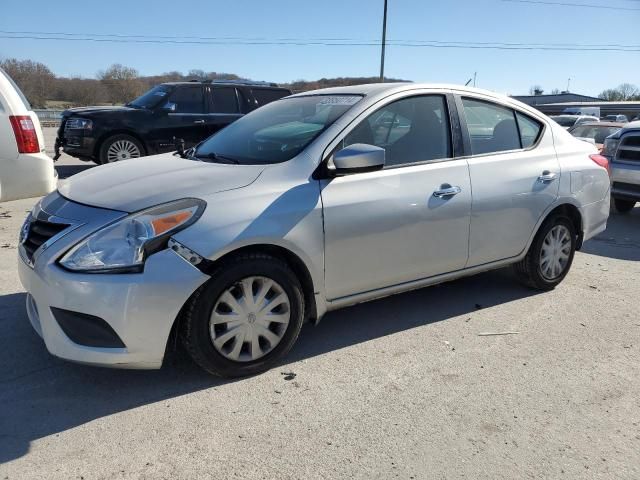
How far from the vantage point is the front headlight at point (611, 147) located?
8.64 m

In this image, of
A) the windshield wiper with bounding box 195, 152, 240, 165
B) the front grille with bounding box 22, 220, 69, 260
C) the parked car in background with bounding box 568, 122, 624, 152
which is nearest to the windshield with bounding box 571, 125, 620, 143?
the parked car in background with bounding box 568, 122, 624, 152

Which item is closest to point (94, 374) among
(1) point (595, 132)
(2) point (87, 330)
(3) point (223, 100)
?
(2) point (87, 330)

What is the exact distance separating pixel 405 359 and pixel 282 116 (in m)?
2.01

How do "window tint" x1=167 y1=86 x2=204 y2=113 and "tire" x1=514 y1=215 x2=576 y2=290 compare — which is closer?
"tire" x1=514 y1=215 x2=576 y2=290

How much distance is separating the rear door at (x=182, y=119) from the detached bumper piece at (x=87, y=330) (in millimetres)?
8215

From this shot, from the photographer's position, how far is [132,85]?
136ft

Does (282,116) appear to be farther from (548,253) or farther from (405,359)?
(548,253)

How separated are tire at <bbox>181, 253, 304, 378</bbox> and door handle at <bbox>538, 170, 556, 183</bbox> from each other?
2.37 meters

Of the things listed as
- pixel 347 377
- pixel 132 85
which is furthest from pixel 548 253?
pixel 132 85

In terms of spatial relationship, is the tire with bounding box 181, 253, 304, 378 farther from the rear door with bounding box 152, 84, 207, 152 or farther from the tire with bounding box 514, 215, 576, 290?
the rear door with bounding box 152, 84, 207, 152

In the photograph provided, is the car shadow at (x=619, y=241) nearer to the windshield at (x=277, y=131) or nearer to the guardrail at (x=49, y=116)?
the windshield at (x=277, y=131)

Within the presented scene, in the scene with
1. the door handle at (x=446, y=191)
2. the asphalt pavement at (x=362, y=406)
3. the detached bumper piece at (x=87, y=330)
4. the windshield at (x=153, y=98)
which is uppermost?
the windshield at (x=153, y=98)

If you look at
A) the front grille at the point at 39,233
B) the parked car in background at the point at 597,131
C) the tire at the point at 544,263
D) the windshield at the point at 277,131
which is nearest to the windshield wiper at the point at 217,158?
the windshield at the point at 277,131

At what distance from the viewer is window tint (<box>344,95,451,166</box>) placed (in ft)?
12.1
